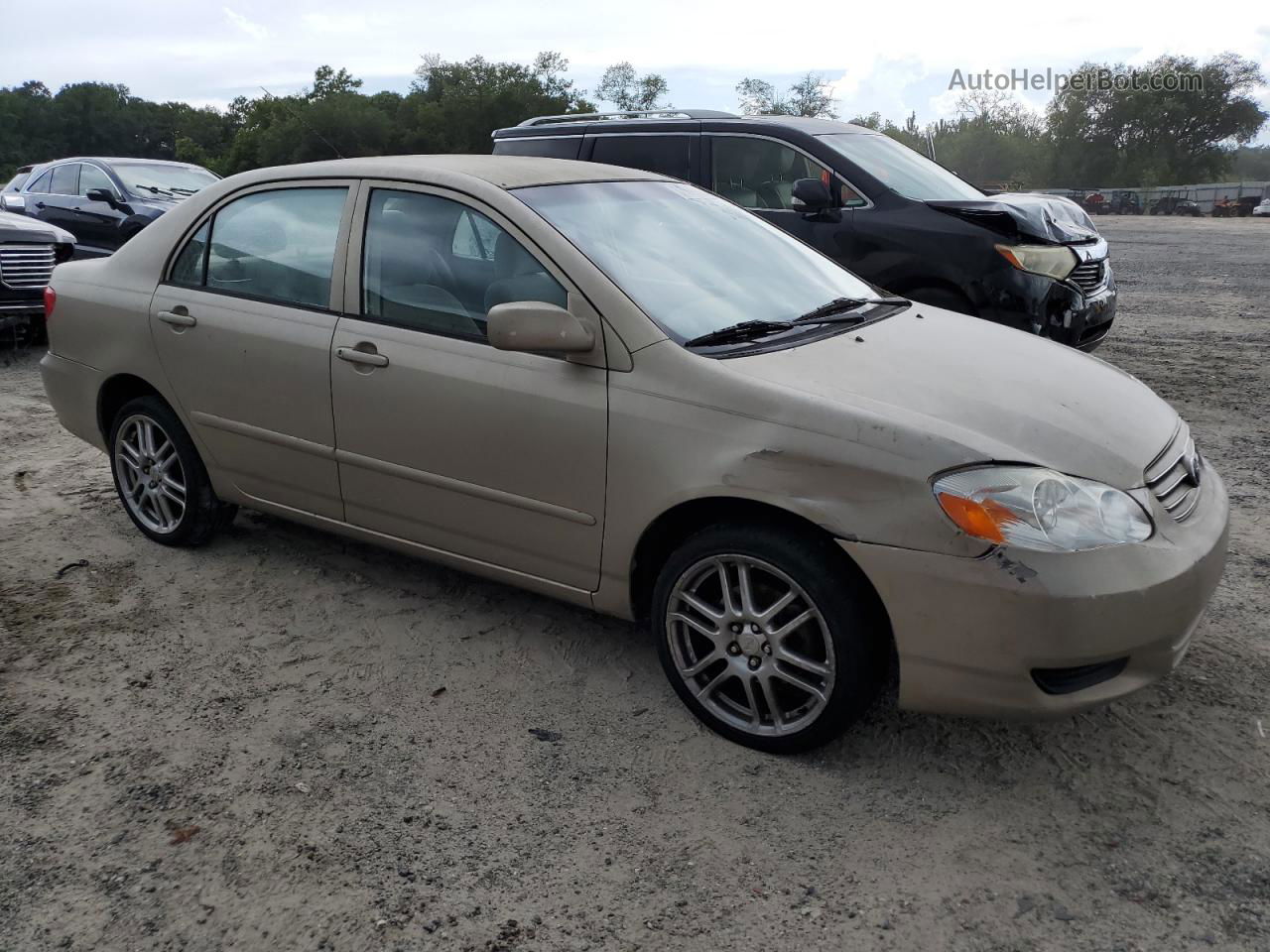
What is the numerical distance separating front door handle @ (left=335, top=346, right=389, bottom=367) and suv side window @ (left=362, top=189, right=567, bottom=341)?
0.13m

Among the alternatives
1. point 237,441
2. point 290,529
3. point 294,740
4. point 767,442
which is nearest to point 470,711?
point 294,740

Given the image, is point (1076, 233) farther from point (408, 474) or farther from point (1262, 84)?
point (1262, 84)

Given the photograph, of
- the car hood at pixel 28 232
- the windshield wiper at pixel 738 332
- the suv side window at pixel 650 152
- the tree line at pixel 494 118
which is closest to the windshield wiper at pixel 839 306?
the windshield wiper at pixel 738 332

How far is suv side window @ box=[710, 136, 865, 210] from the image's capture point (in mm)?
7062

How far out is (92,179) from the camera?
1305 centimetres

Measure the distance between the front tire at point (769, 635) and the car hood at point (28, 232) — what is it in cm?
865

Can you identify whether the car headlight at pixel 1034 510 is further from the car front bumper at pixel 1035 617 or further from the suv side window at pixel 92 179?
the suv side window at pixel 92 179

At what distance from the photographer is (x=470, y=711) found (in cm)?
342

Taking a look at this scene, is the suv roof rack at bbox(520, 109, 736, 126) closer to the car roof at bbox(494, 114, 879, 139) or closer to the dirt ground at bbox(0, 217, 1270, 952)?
the car roof at bbox(494, 114, 879, 139)

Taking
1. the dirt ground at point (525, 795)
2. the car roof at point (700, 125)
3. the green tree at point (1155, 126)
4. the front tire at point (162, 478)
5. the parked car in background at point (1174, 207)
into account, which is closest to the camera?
the dirt ground at point (525, 795)

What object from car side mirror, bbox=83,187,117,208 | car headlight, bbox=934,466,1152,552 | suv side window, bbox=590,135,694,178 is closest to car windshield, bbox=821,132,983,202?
suv side window, bbox=590,135,694,178

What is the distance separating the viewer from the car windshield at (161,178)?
12938 millimetres

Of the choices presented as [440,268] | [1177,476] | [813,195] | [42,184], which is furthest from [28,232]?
[1177,476]

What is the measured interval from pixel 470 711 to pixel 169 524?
6.69 ft
